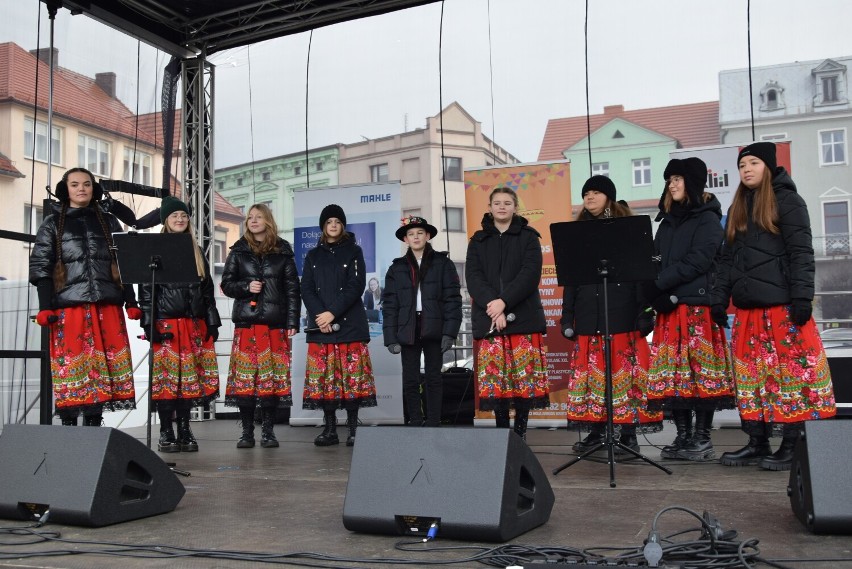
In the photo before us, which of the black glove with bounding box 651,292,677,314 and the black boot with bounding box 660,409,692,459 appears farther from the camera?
the black boot with bounding box 660,409,692,459

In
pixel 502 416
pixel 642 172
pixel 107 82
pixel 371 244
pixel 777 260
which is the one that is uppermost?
pixel 107 82

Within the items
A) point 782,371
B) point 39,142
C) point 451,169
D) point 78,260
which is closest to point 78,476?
point 78,260

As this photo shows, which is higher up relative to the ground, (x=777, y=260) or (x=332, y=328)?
(x=777, y=260)

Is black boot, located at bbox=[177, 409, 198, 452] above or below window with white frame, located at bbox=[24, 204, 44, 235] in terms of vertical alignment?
below

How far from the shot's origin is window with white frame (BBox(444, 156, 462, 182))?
7.64 meters

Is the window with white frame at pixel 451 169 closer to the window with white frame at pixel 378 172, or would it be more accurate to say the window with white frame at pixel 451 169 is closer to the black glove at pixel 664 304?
the window with white frame at pixel 378 172

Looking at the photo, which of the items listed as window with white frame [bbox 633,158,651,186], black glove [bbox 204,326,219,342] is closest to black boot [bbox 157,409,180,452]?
black glove [bbox 204,326,219,342]

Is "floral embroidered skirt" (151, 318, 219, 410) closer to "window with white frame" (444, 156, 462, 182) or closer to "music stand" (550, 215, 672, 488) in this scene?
"music stand" (550, 215, 672, 488)

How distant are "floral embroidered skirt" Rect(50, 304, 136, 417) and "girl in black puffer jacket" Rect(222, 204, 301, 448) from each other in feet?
3.35

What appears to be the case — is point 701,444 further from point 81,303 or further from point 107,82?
point 107,82

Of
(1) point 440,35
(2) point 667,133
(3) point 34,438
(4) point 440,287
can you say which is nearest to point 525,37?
(1) point 440,35

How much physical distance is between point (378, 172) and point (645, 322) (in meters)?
3.94

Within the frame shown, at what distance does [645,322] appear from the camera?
4.72 metres

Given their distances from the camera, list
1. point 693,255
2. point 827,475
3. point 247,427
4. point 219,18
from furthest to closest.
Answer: point 219,18, point 247,427, point 693,255, point 827,475
